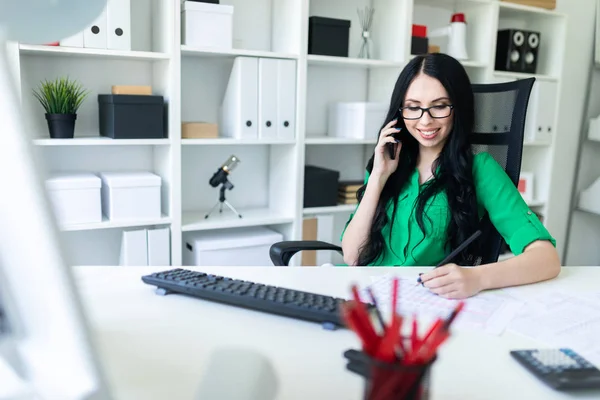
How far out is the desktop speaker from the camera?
3322mm

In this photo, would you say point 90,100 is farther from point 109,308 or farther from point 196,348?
point 196,348

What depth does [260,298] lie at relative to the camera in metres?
1.01

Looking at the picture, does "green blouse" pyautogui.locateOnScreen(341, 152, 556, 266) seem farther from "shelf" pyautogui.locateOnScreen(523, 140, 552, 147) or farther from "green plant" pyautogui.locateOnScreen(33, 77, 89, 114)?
"shelf" pyautogui.locateOnScreen(523, 140, 552, 147)

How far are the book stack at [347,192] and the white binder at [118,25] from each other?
1297 mm

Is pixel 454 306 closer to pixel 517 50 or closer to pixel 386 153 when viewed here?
pixel 386 153

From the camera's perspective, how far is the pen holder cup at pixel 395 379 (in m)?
0.49

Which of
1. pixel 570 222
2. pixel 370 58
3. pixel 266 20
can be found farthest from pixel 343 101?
pixel 570 222

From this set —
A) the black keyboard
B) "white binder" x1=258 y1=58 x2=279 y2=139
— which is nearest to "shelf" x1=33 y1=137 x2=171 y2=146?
"white binder" x1=258 y1=58 x2=279 y2=139

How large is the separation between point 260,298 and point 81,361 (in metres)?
0.70

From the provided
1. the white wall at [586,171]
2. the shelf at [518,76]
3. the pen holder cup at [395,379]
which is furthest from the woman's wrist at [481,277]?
the white wall at [586,171]

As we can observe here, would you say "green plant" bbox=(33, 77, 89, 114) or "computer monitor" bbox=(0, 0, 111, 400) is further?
"green plant" bbox=(33, 77, 89, 114)

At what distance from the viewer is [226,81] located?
9.36 feet

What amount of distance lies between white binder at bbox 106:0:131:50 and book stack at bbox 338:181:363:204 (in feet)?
4.25

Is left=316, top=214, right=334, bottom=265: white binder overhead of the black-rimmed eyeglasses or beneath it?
beneath
